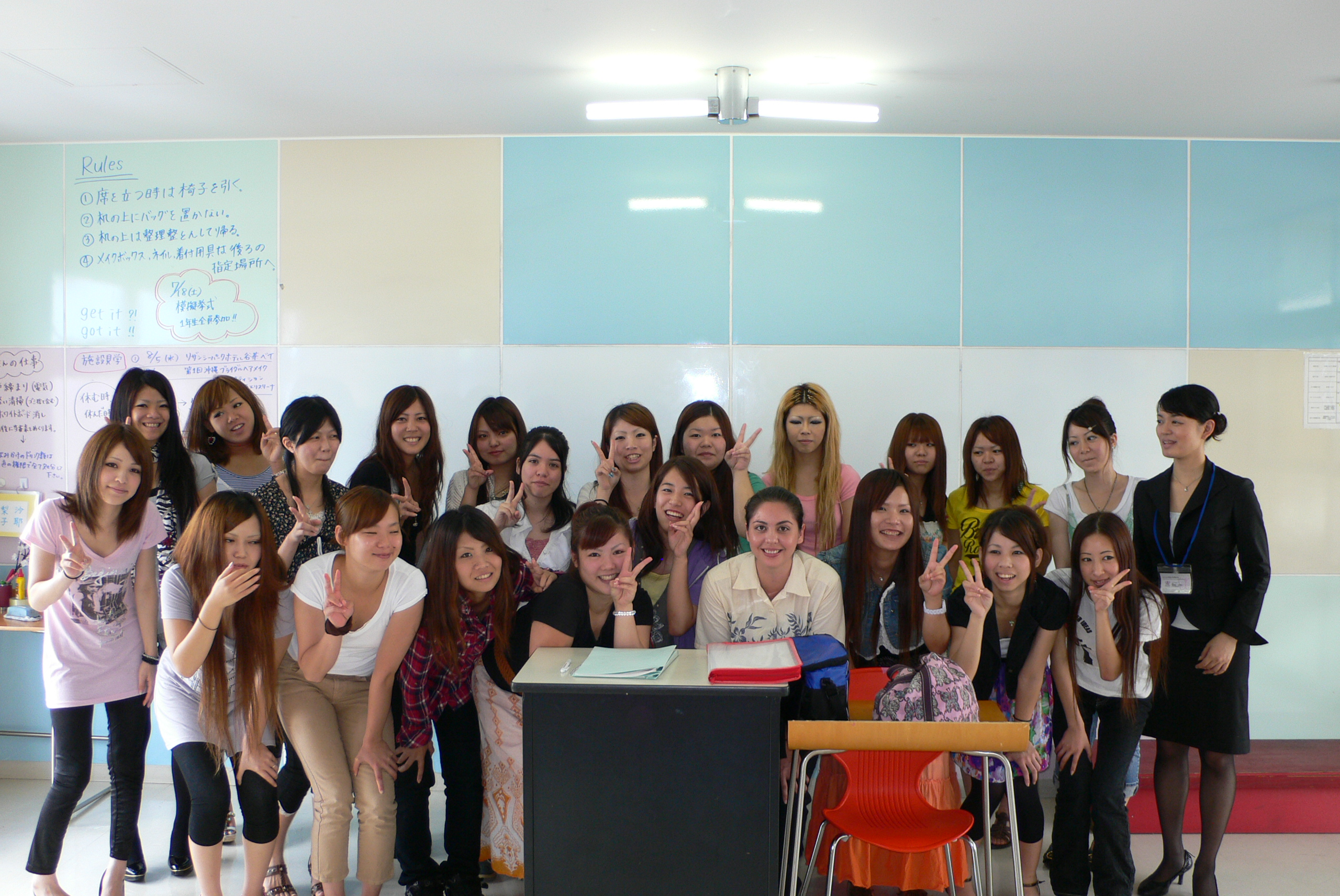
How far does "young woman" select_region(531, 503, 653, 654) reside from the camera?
9.05 ft

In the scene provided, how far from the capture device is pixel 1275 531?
421cm

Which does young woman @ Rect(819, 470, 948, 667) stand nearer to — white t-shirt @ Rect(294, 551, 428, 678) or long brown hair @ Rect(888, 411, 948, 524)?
long brown hair @ Rect(888, 411, 948, 524)

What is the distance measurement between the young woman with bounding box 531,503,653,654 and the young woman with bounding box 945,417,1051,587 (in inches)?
51.3

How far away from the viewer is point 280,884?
2.98m

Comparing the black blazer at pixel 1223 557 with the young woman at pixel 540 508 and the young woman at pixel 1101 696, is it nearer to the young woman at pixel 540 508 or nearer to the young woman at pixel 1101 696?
the young woman at pixel 1101 696

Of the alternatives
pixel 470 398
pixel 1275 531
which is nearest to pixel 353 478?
pixel 470 398

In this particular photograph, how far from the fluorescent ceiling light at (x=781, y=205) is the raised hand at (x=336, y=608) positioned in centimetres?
258

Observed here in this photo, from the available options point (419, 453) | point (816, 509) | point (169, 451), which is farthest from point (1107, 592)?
point (169, 451)

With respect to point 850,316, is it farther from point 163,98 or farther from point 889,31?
point 163,98

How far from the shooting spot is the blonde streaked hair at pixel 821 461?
132 inches

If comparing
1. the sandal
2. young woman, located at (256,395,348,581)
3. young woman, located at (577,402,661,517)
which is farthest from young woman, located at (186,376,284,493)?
the sandal

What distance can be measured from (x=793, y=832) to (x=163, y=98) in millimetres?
3771

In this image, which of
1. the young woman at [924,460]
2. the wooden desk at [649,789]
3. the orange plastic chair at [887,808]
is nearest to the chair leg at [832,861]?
the orange plastic chair at [887,808]

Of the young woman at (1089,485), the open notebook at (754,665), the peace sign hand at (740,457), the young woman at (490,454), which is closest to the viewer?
the open notebook at (754,665)
